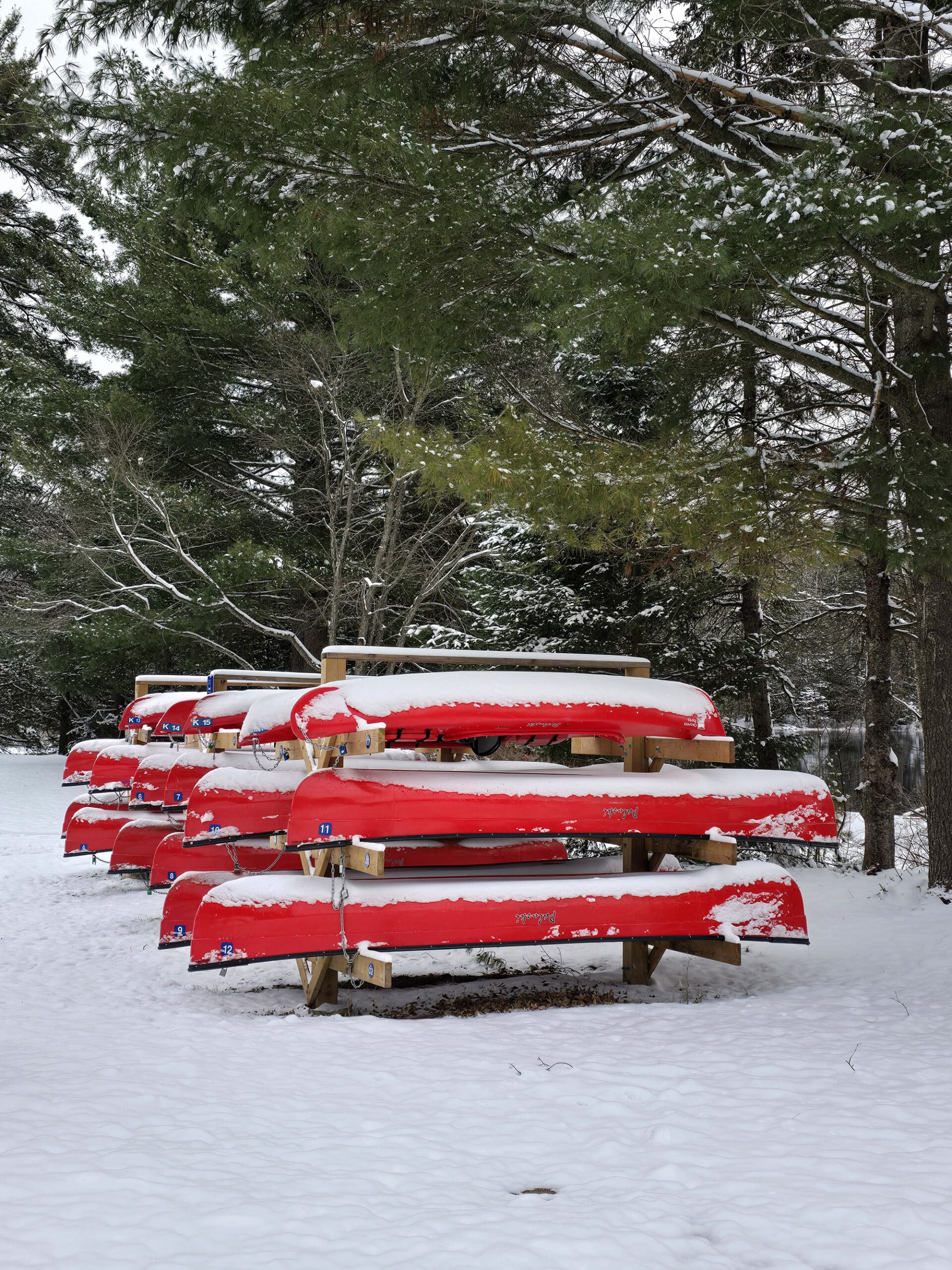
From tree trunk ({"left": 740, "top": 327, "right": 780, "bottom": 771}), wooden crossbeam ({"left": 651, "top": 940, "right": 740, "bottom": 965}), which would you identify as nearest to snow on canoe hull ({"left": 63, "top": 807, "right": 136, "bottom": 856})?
wooden crossbeam ({"left": 651, "top": 940, "right": 740, "bottom": 965})

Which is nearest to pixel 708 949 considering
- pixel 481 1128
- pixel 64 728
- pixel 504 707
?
pixel 504 707

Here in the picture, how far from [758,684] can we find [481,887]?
660cm

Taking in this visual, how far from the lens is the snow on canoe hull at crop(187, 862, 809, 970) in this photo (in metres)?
4.82

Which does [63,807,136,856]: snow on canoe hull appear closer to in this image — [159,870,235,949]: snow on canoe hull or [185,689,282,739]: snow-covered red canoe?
[185,689,282,739]: snow-covered red canoe

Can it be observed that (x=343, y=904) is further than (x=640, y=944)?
No

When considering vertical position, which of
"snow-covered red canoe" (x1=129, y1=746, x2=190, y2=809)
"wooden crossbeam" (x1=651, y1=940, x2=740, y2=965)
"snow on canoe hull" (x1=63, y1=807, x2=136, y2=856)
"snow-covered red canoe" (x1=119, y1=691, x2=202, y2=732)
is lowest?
"snow on canoe hull" (x1=63, y1=807, x2=136, y2=856)

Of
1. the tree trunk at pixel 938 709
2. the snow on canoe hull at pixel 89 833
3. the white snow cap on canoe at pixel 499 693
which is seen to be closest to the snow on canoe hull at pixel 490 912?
the white snow cap on canoe at pixel 499 693

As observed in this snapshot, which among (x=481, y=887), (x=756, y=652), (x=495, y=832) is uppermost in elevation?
(x=756, y=652)

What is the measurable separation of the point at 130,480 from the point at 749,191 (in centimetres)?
1160

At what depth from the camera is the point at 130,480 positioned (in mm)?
14695

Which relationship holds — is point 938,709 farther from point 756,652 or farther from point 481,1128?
point 481,1128

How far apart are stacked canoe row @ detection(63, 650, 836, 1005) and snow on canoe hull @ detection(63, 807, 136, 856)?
4269mm

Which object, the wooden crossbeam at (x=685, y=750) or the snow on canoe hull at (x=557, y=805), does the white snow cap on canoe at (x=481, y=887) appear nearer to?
the snow on canoe hull at (x=557, y=805)

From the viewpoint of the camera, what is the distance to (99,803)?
1066cm
